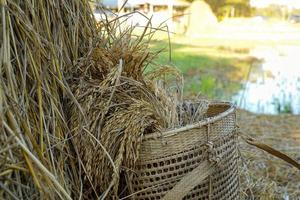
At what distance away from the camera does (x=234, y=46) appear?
8.40 metres

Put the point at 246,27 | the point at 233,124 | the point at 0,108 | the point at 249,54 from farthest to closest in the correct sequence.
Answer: the point at 246,27 → the point at 249,54 → the point at 233,124 → the point at 0,108

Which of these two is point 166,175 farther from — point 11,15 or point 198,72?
point 198,72

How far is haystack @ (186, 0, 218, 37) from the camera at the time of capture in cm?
1032

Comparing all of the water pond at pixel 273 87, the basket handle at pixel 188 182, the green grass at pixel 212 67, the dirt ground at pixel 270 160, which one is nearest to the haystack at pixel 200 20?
the green grass at pixel 212 67

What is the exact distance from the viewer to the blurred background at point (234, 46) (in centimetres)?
218

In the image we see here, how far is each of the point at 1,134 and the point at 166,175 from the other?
0.34 m

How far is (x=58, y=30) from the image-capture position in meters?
0.97

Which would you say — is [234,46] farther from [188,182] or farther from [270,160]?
[188,182]

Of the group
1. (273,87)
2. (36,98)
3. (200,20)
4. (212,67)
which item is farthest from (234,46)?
(36,98)

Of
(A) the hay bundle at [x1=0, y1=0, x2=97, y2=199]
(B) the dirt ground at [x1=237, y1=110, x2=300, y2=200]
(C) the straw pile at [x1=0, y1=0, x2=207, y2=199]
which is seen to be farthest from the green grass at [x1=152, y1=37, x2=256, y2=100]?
(A) the hay bundle at [x1=0, y1=0, x2=97, y2=199]

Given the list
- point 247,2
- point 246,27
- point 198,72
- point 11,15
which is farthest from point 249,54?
point 11,15

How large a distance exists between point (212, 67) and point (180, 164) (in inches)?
203

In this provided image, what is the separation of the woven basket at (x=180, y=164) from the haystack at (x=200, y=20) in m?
9.26

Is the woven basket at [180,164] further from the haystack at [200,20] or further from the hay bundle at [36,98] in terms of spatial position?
the haystack at [200,20]
